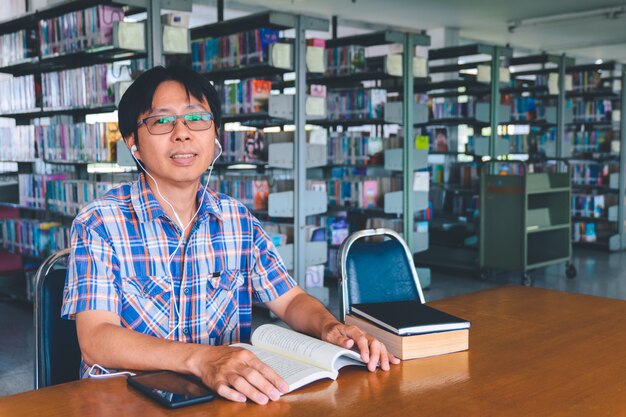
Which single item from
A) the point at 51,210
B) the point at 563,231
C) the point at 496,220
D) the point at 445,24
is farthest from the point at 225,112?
the point at 445,24

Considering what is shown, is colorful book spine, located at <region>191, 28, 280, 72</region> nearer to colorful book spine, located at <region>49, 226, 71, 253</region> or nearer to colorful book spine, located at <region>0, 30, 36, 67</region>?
colorful book spine, located at <region>0, 30, 36, 67</region>

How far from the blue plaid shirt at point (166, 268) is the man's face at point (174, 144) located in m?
0.07

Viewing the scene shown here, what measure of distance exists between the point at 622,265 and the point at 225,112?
14.5 ft

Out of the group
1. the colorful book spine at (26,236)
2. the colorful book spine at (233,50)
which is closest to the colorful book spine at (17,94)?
the colorful book spine at (26,236)

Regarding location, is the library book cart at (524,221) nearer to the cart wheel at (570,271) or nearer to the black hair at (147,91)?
the cart wheel at (570,271)

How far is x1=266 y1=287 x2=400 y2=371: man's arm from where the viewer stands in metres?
1.39

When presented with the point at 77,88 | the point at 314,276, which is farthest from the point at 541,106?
the point at 77,88

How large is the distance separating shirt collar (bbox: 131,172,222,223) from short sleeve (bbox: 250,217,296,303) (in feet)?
0.43

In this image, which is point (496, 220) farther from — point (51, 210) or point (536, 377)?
point (536, 377)

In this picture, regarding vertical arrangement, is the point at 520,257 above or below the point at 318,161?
below

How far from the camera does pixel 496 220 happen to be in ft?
19.6

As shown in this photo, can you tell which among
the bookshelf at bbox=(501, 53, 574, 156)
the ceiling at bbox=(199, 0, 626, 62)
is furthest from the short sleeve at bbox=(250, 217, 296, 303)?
the ceiling at bbox=(199, 0, 626, 62)

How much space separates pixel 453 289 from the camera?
5805 mm

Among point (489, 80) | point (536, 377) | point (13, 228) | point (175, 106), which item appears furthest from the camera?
point (489, 80)
